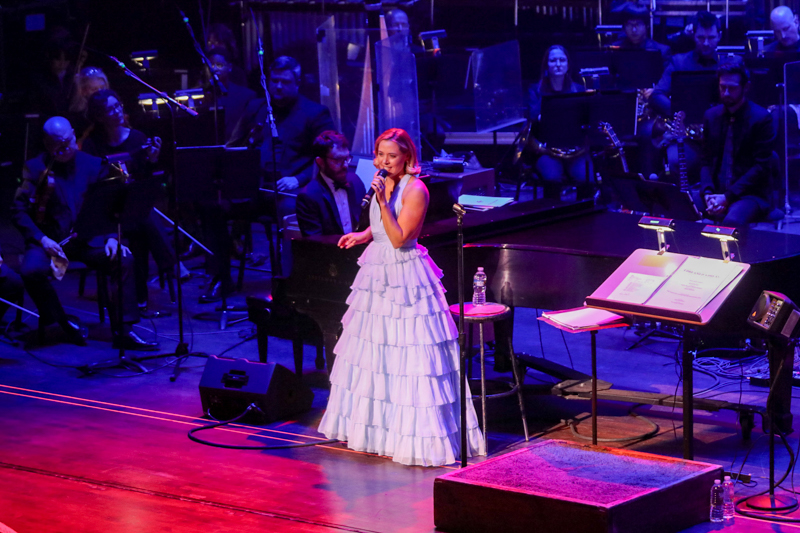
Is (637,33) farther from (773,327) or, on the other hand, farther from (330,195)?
(773,327)

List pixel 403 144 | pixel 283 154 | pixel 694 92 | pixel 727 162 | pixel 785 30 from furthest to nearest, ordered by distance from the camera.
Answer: pixel 785 30 → pixel 694 92 → pixel 283 154 → pixel 727 162 → pixel 403 144

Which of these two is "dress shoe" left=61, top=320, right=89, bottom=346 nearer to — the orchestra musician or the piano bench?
the piano bench

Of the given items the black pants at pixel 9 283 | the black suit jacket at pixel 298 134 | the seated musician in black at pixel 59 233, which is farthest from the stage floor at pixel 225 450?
the black suit jacket at pixel 298 134

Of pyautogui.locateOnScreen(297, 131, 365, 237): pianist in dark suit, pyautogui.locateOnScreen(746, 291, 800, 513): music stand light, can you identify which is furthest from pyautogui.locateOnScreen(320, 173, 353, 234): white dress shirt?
pyautogui.locateOnScreen(746, 291, 800, 513): music stand light

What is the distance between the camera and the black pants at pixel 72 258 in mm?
7102

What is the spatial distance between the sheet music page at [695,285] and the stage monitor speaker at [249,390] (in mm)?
2136

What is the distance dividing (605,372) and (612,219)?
0.90 meters

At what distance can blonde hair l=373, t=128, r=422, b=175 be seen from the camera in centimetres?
481

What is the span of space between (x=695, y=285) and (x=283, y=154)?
16.2 feet

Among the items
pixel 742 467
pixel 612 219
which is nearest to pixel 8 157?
pixel 612 219

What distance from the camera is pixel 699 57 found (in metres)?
9.88

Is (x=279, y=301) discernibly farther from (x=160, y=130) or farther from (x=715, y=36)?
(x=715, y=36)

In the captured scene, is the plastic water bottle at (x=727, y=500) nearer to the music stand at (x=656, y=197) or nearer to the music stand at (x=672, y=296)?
the music stand at (x=672, y=296)

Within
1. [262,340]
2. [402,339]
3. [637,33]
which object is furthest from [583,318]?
[637,33]
